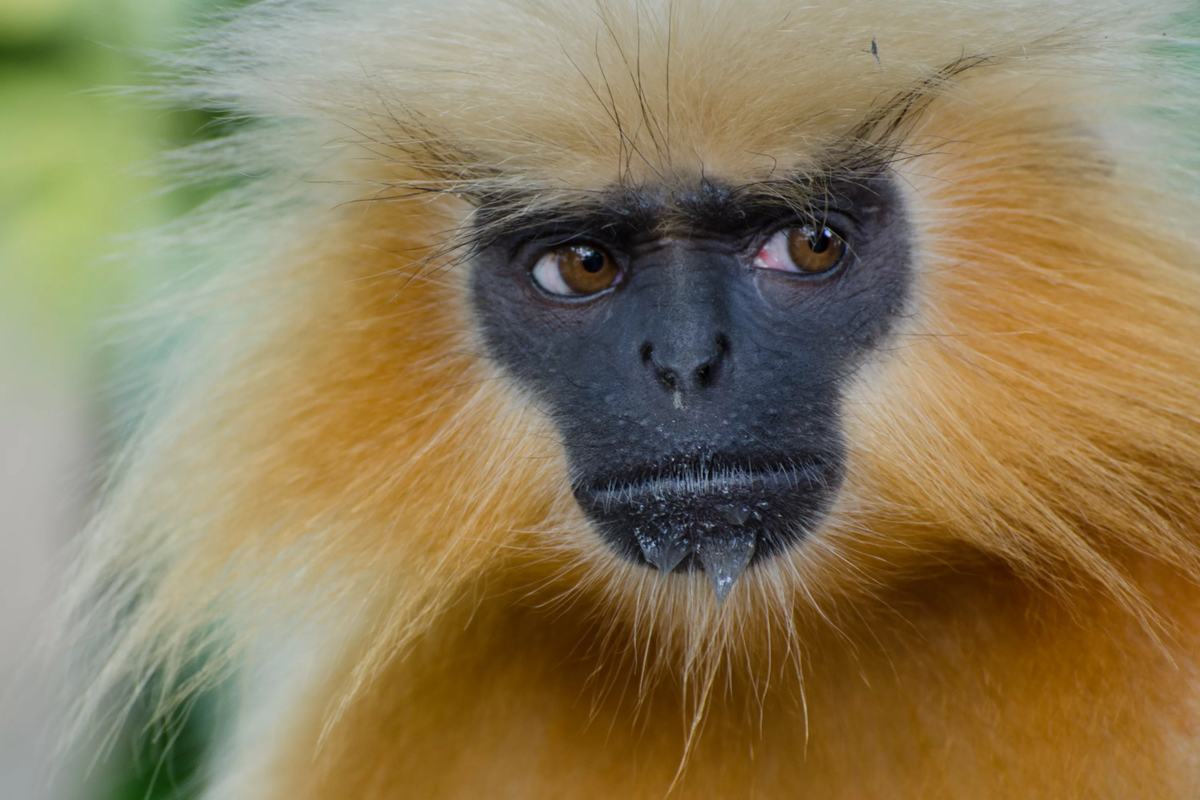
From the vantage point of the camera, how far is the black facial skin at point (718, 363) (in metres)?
1.74

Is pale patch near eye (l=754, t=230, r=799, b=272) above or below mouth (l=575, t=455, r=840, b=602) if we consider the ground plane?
above

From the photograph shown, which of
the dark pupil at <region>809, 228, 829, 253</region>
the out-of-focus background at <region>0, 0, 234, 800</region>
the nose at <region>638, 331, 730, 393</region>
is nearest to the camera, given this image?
the nose at <region>638, 331, 730, 393</region>

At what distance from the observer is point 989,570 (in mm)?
1878

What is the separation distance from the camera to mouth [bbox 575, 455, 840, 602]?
1.75m

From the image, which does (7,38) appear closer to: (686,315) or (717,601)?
(686,315)

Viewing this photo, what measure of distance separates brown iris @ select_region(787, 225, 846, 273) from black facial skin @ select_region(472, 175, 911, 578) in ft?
0.04

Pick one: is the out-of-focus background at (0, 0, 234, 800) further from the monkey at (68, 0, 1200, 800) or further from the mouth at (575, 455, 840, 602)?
the mouth at (575, 455, 840, 602)

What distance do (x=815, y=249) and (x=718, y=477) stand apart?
1.26 feet

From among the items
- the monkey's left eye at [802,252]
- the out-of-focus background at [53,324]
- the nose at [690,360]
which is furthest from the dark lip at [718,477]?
the out-of-focus background at [53,324]

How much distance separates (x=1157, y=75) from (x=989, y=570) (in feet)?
2.59

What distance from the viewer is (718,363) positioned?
1.72 meters

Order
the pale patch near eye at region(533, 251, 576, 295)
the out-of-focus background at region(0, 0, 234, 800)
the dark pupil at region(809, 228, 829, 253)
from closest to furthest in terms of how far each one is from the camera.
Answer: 1. the dark pupil at region(809, 228, 829, 253)
2. the pale patch near eye at region(533, 251, 576, 295)
3. the out-of-focus background at region(0, 0, 234, 800)

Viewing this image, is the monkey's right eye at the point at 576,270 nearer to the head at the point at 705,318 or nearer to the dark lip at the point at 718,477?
the head at the point at 705,318

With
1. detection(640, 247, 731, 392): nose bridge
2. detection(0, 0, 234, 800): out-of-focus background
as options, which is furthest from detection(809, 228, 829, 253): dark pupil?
detection(0, 0, 234, 800): out-of-focus background
